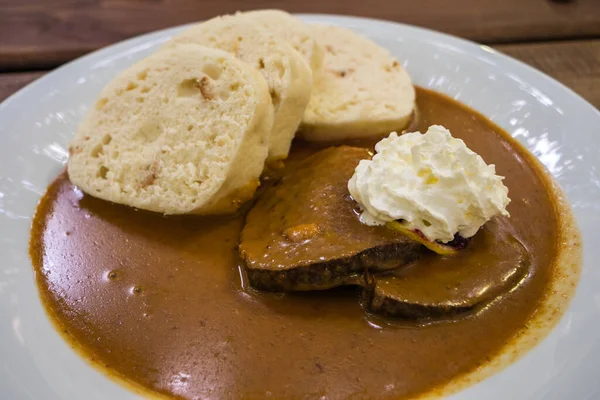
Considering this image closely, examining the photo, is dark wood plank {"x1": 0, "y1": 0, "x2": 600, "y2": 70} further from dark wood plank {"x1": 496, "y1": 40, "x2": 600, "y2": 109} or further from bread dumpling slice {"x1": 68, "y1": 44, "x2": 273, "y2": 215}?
bread dumpling slice {"x1": 68, "y1": 44, "x2": 273, "y2": 215}

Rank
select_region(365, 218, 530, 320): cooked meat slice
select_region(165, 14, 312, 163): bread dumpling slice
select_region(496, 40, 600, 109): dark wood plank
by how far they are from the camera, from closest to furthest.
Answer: select_region(365, 218, 530, 320): cooked meat slice → select_region(165, 14, 312, 163): bread dumpling slice → select_region(496, 40, 600, 109): dark wood plank

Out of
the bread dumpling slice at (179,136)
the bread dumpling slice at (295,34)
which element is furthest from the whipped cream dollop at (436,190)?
the bread dumpling slice at (295,34)

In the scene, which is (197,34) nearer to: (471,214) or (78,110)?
(78,110)

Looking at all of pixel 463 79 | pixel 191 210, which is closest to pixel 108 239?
pixel 191 210

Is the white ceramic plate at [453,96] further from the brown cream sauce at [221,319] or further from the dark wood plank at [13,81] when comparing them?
the dark wood plank at [13,81]

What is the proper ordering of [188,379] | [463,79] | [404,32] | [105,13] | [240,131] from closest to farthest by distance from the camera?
[188,379], [240,131], [463,79], [404,32], [105,13]

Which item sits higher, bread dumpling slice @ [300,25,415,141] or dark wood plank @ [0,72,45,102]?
bread dumpling slice @ [300,25,415,141]

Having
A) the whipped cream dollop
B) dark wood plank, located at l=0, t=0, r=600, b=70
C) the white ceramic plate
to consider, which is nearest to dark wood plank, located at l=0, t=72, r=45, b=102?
dark wood plank, located at l=0, t=0, r=600, b=70
